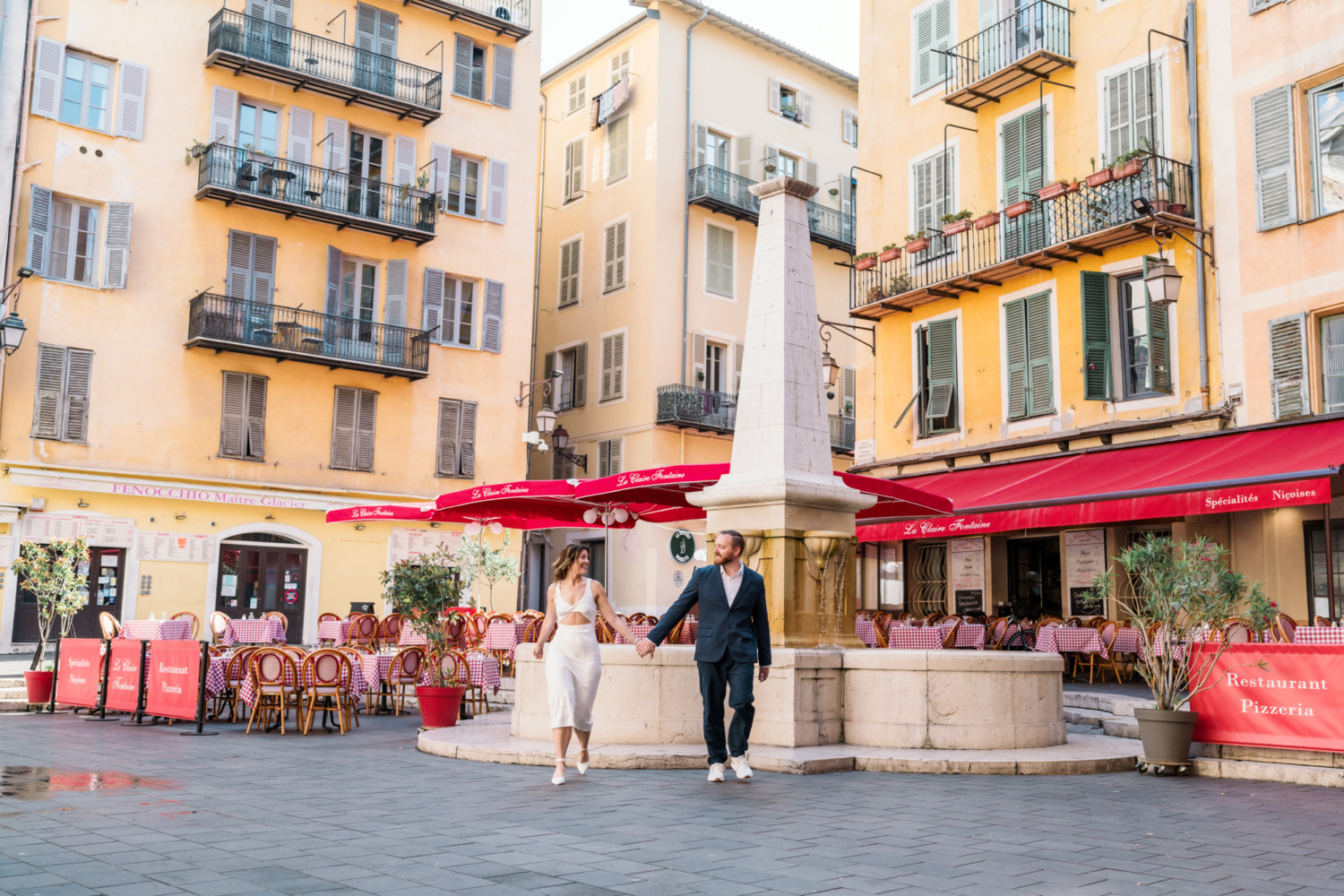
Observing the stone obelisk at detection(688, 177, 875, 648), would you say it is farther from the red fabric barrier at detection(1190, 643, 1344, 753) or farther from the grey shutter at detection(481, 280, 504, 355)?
the grey shutter at detection(481, 280, 504, 355)

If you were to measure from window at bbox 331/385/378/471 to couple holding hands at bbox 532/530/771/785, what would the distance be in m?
19.9

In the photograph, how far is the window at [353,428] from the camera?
27359 mm

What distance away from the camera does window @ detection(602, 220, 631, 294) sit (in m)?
32.5

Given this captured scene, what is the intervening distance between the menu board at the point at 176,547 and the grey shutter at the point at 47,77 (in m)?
8.72

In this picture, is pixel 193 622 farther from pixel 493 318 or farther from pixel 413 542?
pixel 493 318

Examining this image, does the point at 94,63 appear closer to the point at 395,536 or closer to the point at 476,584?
the point at 395,536

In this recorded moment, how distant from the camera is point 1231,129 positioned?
17.4 meters

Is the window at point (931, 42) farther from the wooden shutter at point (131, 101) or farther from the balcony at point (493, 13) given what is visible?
the wooden shutter at point (131, 101)

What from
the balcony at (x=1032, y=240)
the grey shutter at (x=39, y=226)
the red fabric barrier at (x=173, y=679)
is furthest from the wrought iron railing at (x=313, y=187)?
the red fabric barrier at (x=173, y=679)

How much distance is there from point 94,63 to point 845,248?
20189mm

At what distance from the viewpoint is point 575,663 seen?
8508 millimetres

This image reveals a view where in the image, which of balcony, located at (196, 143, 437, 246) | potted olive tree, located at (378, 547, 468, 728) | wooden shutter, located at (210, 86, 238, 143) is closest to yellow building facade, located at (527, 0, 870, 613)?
balcony, located at (196, 143, 437, 246)

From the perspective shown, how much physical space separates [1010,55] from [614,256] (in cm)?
1415

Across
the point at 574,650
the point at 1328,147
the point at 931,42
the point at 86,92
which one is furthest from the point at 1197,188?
the point at 86,92
